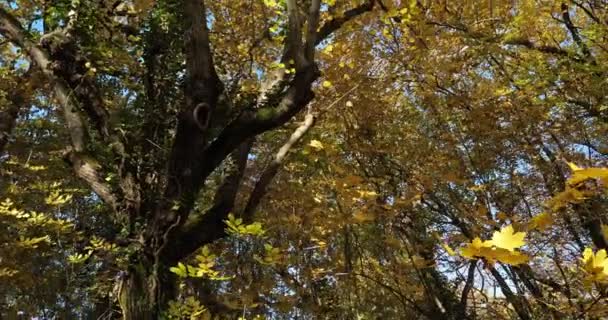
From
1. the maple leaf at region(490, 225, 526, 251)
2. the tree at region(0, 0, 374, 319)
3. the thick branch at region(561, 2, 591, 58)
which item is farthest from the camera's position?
the thick branch at region(561, 2, 591, 58)

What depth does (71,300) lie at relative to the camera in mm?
5418

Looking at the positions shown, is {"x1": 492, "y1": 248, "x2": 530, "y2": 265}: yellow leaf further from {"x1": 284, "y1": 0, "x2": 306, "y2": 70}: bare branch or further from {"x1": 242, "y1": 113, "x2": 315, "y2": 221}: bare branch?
{"x1": 242, "y1": 113, "x2": 315, "y2": 221}: bare branch

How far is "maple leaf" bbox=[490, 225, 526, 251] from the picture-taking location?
87 cm

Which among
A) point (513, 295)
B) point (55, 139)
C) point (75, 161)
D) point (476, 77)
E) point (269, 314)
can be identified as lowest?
point (513, 295)

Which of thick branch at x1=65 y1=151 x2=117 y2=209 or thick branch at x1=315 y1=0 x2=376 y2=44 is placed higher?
thick branch at x1=315 y1=0 x2=376 y2=44

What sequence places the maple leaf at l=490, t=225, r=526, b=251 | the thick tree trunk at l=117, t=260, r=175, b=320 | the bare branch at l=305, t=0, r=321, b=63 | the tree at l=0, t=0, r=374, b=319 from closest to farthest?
1. the maple leaf at l=490, t=225, r=526, b=251
2. the bare branch at l=305, t=0, r=321, b=63
3. the thick tree trunk at l=117, t=260, r=175, b=320
4. the tree at l=0, t=0, r=374, b=319

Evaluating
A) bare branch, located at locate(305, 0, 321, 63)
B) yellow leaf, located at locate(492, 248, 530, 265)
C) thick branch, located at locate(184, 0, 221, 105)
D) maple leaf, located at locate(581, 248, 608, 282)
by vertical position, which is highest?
thick branch, located at locate(184, 0, 221, 105)

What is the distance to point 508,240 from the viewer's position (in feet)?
2.92

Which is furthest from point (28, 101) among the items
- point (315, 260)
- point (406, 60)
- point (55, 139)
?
point (406, 60)

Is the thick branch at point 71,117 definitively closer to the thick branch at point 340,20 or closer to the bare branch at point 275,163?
the bare branch at point 275,163

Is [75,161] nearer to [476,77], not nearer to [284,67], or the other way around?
[284,67]

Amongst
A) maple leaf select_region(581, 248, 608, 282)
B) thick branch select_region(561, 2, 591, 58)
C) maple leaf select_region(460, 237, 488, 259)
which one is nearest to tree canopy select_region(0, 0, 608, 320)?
thick branch select_region(561, 2, 591, 58)

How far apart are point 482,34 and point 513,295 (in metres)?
2.17

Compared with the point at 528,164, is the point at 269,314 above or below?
below
